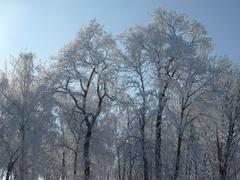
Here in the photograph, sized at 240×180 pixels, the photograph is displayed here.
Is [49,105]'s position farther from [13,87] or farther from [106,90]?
[13,87]

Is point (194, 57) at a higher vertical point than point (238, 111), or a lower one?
higher

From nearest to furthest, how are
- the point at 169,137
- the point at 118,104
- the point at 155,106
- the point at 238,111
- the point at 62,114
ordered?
the point at 238,111 < the point at 155,106 < the point at 118,104 < the point at 62,114 < the point at 169,137

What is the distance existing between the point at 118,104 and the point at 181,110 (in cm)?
452

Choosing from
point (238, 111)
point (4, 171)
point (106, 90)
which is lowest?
point (4, 171)

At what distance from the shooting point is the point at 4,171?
132 ft

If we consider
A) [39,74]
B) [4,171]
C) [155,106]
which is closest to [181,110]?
[155,106]

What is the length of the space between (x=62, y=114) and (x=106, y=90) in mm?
8163

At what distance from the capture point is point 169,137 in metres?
38.0

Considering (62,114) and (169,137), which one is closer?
(62,114)

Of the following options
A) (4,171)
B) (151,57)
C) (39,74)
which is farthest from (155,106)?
(4,171)

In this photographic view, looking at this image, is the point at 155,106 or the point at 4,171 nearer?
the point at 155,106

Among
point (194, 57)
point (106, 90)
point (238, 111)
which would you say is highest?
point (194, 57)

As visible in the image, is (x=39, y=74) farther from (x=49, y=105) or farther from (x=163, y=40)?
(x=163, y=40)

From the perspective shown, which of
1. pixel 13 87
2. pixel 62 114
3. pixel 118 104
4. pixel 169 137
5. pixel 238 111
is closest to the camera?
pixel 238 111
